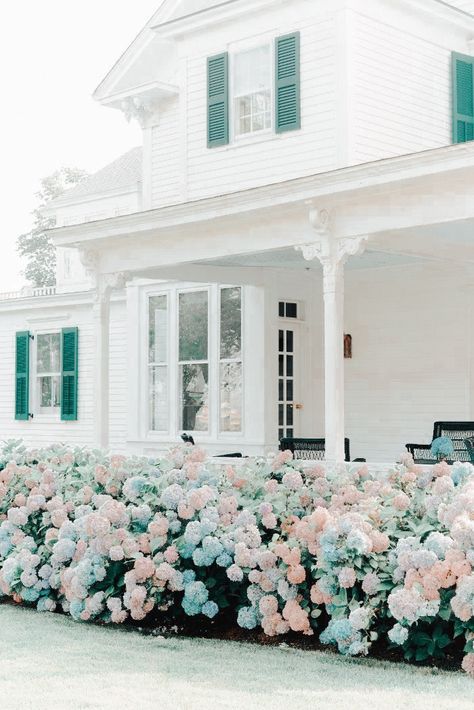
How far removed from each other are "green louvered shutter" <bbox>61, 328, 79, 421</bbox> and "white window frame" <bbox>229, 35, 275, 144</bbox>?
563cm

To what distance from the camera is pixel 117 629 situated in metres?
6.30

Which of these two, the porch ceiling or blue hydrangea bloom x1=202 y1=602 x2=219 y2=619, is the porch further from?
blue hydrangea bloom x1=202 y1=602 x2=219 y2=619

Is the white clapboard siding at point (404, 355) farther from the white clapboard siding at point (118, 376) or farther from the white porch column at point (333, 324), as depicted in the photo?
the white clapboard siding at point (118, 376)

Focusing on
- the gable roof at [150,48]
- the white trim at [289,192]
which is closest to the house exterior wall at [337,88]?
the gable roof at [150,48]

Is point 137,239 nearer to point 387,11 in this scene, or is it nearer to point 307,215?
point 307,215

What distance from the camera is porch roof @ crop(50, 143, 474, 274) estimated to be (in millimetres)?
8734

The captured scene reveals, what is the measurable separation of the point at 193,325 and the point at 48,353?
448 cm

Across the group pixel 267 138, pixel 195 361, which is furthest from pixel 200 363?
pixel 267 138

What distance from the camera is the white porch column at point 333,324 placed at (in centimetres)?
960

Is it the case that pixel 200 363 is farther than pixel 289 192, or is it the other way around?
pixel 200 363

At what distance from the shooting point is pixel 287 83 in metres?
12.1

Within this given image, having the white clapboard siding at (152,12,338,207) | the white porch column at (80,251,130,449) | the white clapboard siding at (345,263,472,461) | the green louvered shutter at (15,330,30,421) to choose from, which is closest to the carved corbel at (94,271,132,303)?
the white porch column at (80,251,130,449)

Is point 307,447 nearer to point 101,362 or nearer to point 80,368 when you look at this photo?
point 101,362

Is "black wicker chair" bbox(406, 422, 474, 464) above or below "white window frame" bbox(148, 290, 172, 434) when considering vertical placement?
below
